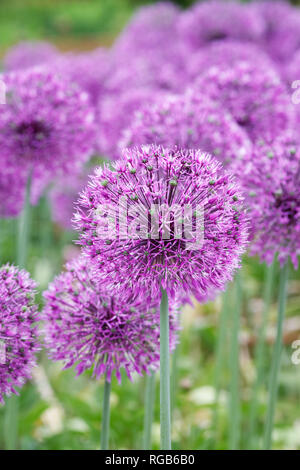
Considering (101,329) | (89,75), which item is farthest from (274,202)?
(89,75)

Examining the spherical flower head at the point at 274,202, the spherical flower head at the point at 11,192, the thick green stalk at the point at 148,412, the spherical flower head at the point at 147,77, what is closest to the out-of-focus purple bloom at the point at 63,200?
the spherical flower head at the point at 147,77

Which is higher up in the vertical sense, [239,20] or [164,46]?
[164,46]

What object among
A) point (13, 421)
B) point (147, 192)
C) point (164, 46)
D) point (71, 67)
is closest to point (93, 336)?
point (147, 192)

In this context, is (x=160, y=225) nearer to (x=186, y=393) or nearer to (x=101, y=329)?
(x=101, y=329)

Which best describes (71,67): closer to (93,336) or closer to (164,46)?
(164,46)

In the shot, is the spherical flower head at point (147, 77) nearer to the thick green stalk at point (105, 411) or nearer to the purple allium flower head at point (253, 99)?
the purple allium flower head at point (253, 99)

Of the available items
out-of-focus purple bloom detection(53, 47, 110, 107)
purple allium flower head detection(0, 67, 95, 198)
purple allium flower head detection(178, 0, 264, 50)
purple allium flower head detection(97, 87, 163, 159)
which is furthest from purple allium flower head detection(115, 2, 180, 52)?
purple allium flower head detection(0, 67, 95, 198)
